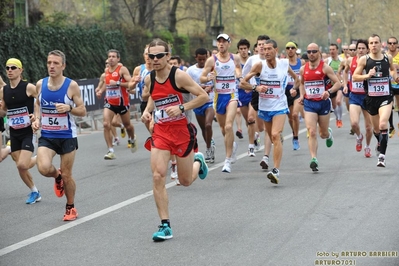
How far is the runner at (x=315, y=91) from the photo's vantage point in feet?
43.7

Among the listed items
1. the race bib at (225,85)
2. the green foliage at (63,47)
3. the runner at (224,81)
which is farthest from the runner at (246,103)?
the green foliage at (63,47)

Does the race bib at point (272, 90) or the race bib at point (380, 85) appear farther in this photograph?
the race bib at point (380, 85)

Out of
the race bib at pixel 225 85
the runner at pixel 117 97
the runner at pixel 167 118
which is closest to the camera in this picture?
the runner at pixel 167 118

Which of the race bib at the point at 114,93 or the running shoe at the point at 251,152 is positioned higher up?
the race bib at the point at 114,93

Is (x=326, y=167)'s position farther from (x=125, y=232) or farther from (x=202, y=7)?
(x=202, y=7)

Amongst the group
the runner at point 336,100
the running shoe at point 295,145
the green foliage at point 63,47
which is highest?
the green foliage at point 63,47

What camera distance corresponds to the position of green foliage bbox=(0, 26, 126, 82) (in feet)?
88.9

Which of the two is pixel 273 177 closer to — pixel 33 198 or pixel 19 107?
pixel 33 198

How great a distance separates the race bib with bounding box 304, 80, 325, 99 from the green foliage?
558 inches

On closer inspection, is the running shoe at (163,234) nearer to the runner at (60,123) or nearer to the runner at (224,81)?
the runner at (60,123)

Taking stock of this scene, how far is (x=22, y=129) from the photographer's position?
36.7ft

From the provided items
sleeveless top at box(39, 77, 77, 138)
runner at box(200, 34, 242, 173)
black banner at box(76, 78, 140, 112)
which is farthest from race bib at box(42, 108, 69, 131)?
black banner at box(76, 78, 140, 112)

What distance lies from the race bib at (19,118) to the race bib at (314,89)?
4.61m

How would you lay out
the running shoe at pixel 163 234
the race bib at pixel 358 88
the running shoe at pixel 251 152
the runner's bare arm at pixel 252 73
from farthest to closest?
the running shoe at pixel 251 152 < the race bib at pixel 358 88 < the runner's bare arm at pixel 252 73 < the running shoe at pixel 163 234
